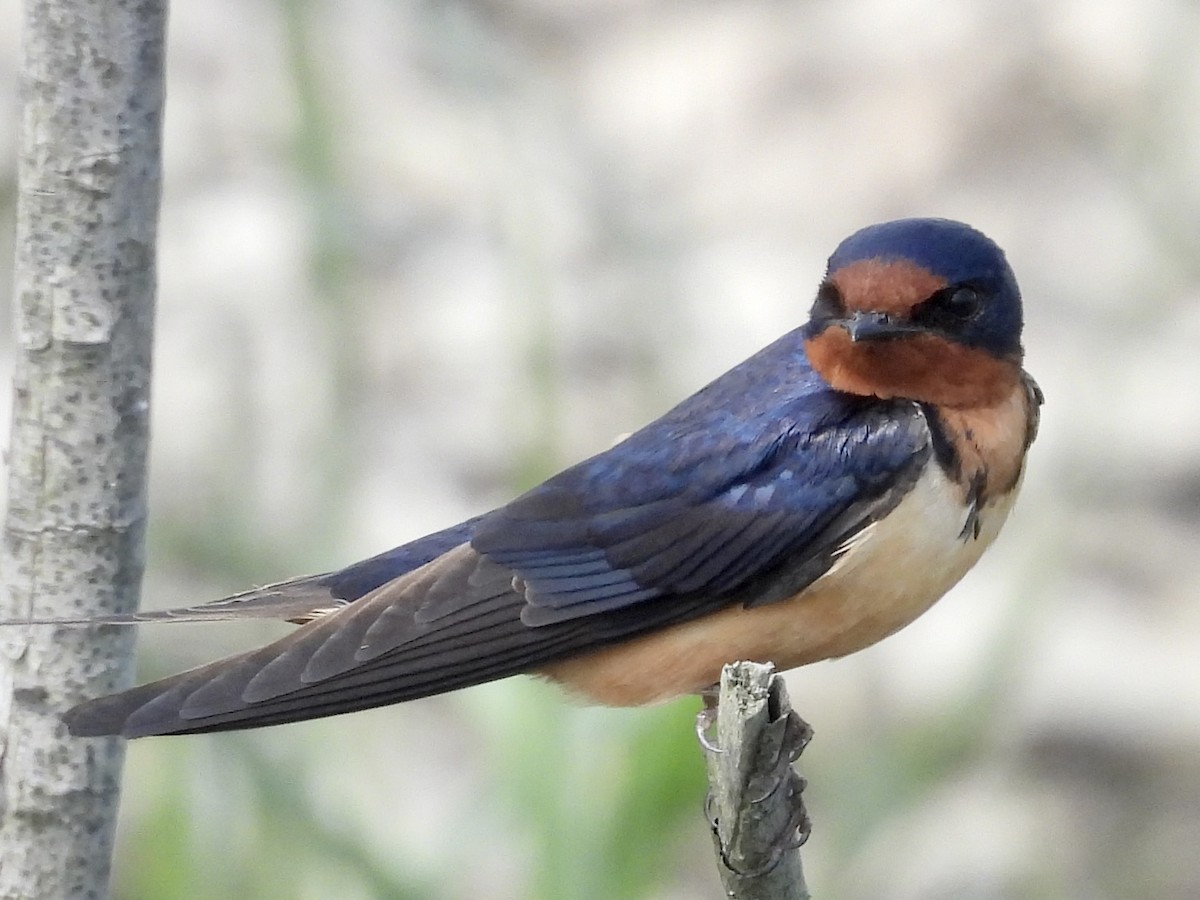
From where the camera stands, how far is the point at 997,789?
3854 mm

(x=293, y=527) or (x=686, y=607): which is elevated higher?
(x=293, y=527)

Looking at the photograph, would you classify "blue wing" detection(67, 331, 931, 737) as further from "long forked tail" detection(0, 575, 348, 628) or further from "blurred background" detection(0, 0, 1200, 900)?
"blurred background" detection(0, 0, 1200, 900)

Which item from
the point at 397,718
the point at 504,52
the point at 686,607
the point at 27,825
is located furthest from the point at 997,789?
the point at 27,825

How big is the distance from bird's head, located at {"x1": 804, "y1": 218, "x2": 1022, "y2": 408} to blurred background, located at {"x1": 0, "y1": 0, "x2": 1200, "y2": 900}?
49cm

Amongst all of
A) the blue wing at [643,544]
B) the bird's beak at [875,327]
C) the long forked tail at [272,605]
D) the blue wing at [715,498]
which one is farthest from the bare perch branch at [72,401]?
the bird's beak at [875,327]

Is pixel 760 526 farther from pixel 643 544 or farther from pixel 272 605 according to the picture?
pixel 272 605

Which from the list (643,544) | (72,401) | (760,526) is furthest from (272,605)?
(72,401)

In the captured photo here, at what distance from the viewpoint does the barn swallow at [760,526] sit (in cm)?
168

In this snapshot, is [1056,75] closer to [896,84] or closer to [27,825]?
[896,84]

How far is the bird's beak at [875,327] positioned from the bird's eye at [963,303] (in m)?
0.05

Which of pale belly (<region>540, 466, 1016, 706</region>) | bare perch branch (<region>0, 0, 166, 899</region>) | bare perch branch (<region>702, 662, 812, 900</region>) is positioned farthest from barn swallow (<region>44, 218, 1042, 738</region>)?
bare perch branch (<region>0, 0, 166, 899</region>)

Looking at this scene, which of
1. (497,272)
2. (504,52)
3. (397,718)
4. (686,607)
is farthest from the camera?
(497,272)

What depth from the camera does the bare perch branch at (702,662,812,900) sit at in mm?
1351

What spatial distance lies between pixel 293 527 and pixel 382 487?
1.32 metres
